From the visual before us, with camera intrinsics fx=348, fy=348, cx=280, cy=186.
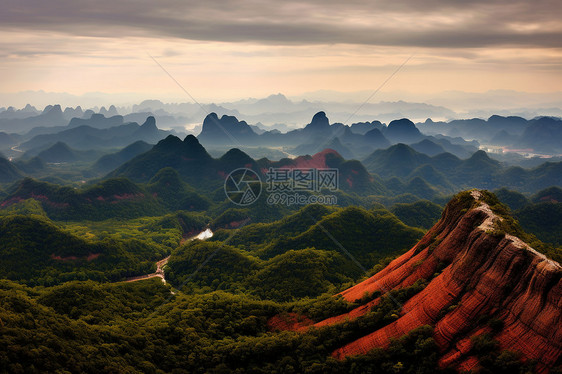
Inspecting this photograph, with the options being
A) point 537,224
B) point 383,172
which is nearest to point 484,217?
point 537,224

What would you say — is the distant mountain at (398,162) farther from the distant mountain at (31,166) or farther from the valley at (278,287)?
the distant mountain at (31,166)

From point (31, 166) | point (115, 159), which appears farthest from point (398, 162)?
point (31, 166)

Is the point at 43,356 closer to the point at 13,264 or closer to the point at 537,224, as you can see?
the point at 13,264

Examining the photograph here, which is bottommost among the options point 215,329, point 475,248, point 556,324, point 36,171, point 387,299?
point 36,171

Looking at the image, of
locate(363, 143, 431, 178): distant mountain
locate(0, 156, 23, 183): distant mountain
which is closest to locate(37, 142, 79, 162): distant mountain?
locate(0, 156, 23, 183): distant mountain

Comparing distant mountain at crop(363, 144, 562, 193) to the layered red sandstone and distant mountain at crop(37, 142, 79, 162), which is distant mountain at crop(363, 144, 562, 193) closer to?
the layered red sandstone

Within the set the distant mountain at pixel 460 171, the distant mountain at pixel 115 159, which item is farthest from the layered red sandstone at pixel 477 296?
the distant mountain at pixel 115 159

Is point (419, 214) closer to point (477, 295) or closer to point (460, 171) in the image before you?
point (477, 295)
